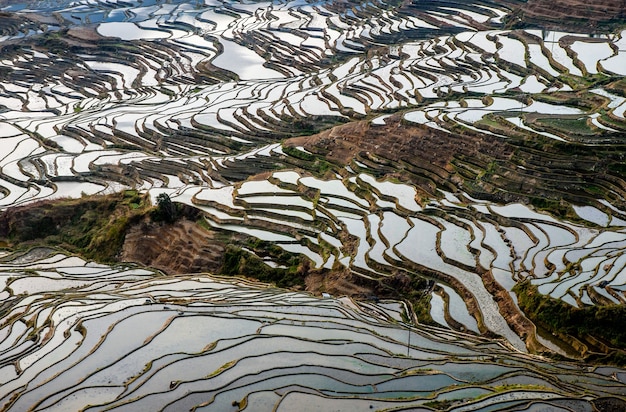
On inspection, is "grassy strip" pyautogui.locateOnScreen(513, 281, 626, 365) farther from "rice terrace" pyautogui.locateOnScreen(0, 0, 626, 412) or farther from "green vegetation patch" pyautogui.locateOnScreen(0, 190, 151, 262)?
"green vegetation patch" pyautogui.locateOnScreen(0, 190, 151, 262)

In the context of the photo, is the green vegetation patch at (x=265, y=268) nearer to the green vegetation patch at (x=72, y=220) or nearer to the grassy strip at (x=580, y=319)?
the green vegetation patch at (x=72, y=220)

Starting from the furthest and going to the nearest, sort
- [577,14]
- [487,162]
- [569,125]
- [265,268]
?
[577,14] < [569,125] < [487,162] < [265,268]

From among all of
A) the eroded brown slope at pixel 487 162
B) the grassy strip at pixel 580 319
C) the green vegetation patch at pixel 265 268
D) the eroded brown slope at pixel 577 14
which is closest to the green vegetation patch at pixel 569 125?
the eroded brown slope at pixel 487 162

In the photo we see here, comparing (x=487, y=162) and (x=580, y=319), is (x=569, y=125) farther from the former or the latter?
(x=580, y=319)

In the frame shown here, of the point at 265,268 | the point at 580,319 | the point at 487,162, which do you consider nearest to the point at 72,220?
the point at 265,268

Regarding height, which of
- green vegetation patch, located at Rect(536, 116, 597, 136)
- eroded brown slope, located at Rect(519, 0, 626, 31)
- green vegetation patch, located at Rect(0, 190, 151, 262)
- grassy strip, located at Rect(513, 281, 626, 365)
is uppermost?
eroded brown slope, located at Rect(519, 0, 626, 31)

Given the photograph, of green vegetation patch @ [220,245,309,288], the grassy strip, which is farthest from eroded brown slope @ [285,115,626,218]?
the grassy strip
